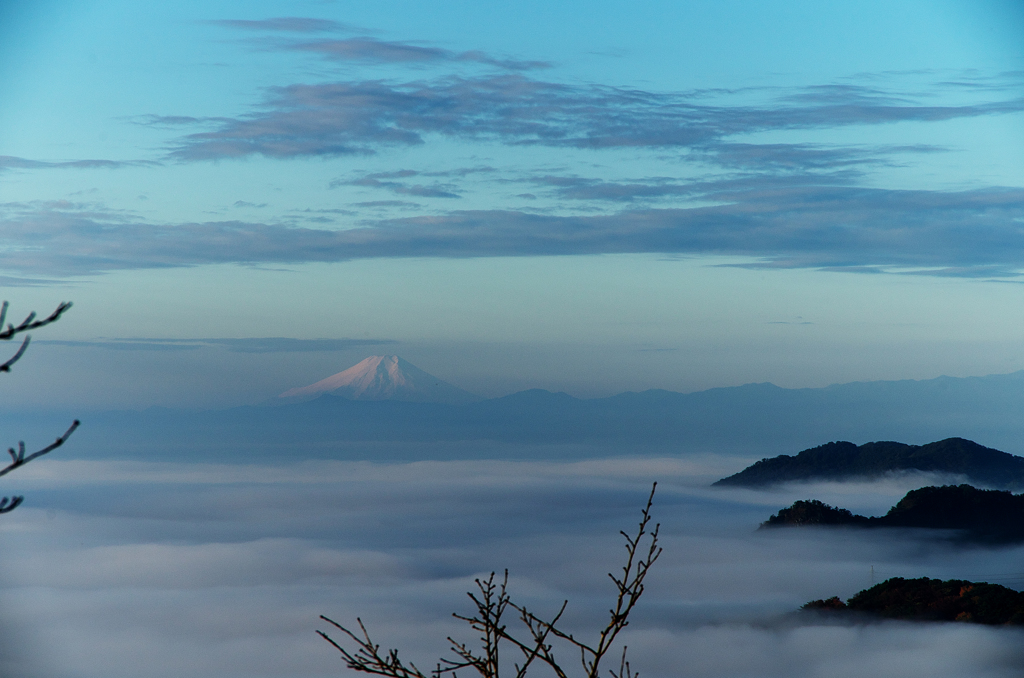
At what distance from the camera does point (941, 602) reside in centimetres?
9500

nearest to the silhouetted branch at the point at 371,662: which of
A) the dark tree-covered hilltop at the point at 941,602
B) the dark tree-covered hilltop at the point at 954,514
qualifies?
the dark tree-covered hilltop at the point at 941,602

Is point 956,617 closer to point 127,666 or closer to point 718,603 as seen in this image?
point 718,603

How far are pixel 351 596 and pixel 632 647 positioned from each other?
69.5 metres

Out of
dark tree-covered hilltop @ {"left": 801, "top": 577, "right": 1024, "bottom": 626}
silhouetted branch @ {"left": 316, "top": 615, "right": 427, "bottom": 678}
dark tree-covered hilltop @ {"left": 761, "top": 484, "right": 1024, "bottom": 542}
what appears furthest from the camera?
dark tree-covered hilltop @ {"left": 761, "top": 484, "right": 1024, "bottom": 542}

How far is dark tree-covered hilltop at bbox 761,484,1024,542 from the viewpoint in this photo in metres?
157

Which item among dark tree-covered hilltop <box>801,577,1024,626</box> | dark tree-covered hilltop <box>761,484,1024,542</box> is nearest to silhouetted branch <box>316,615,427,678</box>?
dark tree-covered hilltop <box>801,577,1024,626</box>

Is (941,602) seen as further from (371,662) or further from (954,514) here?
(371,662)

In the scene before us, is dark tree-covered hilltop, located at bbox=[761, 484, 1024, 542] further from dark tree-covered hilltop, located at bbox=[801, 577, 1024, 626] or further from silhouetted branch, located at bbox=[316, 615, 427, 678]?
silhouetted branch, located at bbox=[316, 615, 427, 678]

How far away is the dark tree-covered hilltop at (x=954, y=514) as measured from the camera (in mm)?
156875

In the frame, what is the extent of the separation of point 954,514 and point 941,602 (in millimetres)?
76465

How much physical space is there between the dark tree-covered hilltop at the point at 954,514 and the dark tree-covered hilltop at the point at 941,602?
61.4m

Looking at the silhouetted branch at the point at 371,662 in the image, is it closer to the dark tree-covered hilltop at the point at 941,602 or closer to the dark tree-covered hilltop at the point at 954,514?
the dark tree-covered hilltop at the point at 941,602

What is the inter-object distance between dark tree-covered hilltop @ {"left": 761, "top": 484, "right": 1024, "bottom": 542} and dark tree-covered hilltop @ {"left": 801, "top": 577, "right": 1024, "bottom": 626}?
2416 inches

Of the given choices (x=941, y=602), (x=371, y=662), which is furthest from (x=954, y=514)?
(x=371, y=662)
